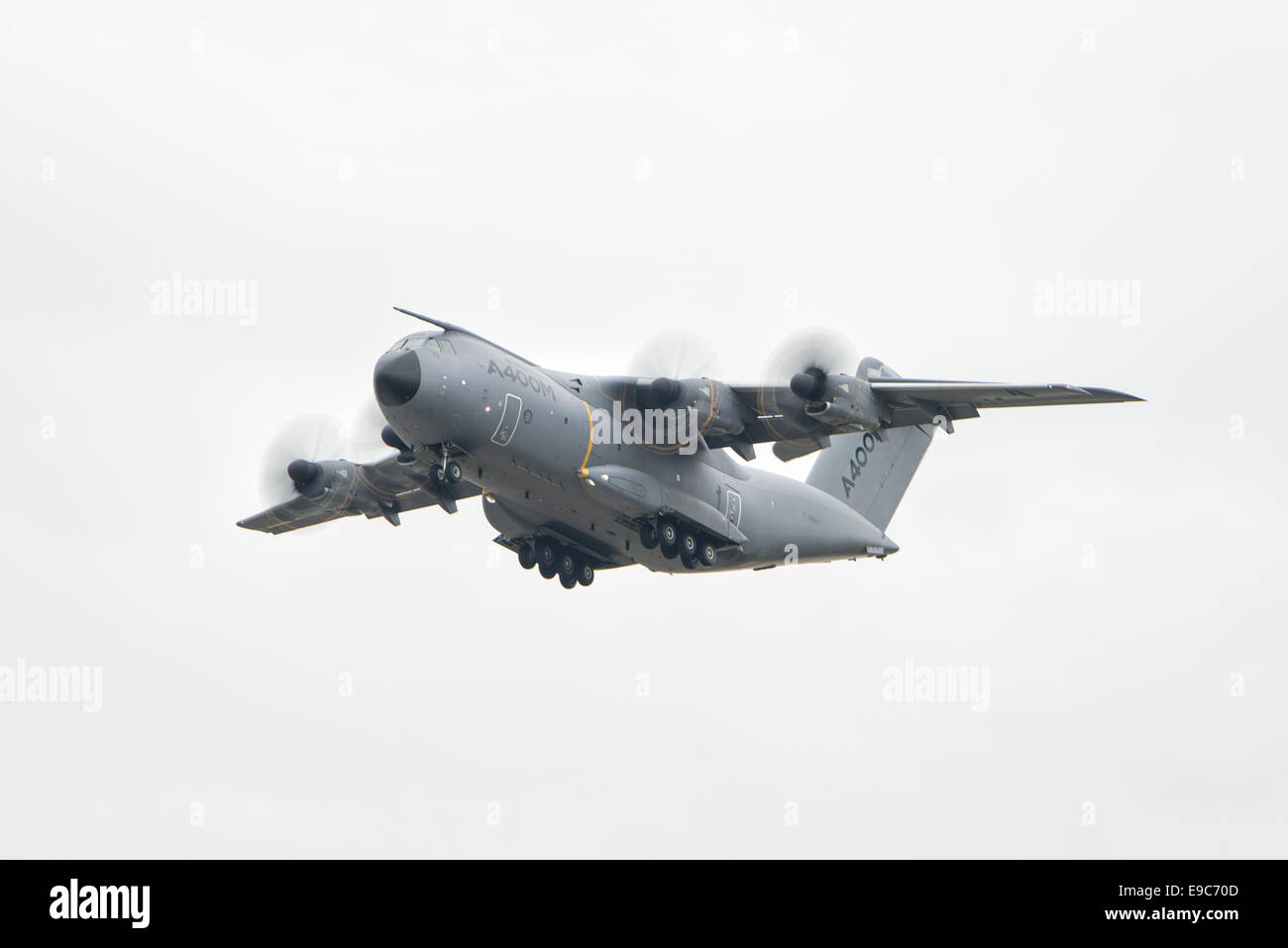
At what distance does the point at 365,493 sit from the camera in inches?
1200

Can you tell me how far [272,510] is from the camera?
31094 millimetres

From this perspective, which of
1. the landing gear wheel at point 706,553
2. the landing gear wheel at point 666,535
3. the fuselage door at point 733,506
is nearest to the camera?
the landing gear wheel at point 666,535

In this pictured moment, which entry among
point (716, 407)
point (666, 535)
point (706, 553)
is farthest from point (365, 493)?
point (716, 407)

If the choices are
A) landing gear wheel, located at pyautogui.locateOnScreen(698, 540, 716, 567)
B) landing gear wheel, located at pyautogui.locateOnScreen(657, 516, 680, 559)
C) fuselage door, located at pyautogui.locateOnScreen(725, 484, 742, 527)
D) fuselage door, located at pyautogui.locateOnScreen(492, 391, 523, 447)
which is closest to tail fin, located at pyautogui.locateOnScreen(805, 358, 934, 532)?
fuselage door, located at pyautogui.locateOnScreen(725, 484, 742, 527)

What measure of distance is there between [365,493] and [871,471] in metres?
10.0

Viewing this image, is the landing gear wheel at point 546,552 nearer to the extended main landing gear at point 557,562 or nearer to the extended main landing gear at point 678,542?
the extended main landing gear at point 557,562

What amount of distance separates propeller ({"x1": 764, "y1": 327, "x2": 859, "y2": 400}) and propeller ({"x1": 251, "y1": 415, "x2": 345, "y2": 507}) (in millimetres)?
8327

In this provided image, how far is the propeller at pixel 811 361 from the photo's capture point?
2628 centimetres

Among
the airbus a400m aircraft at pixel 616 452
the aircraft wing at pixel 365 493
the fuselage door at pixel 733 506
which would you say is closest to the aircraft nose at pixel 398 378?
the airbus a400m aircraft at pixel 616 452

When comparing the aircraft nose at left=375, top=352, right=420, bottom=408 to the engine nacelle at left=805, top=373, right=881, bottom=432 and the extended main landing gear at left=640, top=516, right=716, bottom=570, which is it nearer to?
the extended main landing gear at left=640, top=516, right=716, bottom=570

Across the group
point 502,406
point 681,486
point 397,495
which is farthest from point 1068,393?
point 397,495

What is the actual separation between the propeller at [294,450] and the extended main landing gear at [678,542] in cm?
598

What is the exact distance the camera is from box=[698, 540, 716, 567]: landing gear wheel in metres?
28.5

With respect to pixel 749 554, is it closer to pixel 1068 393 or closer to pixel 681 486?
pixel 681 486
